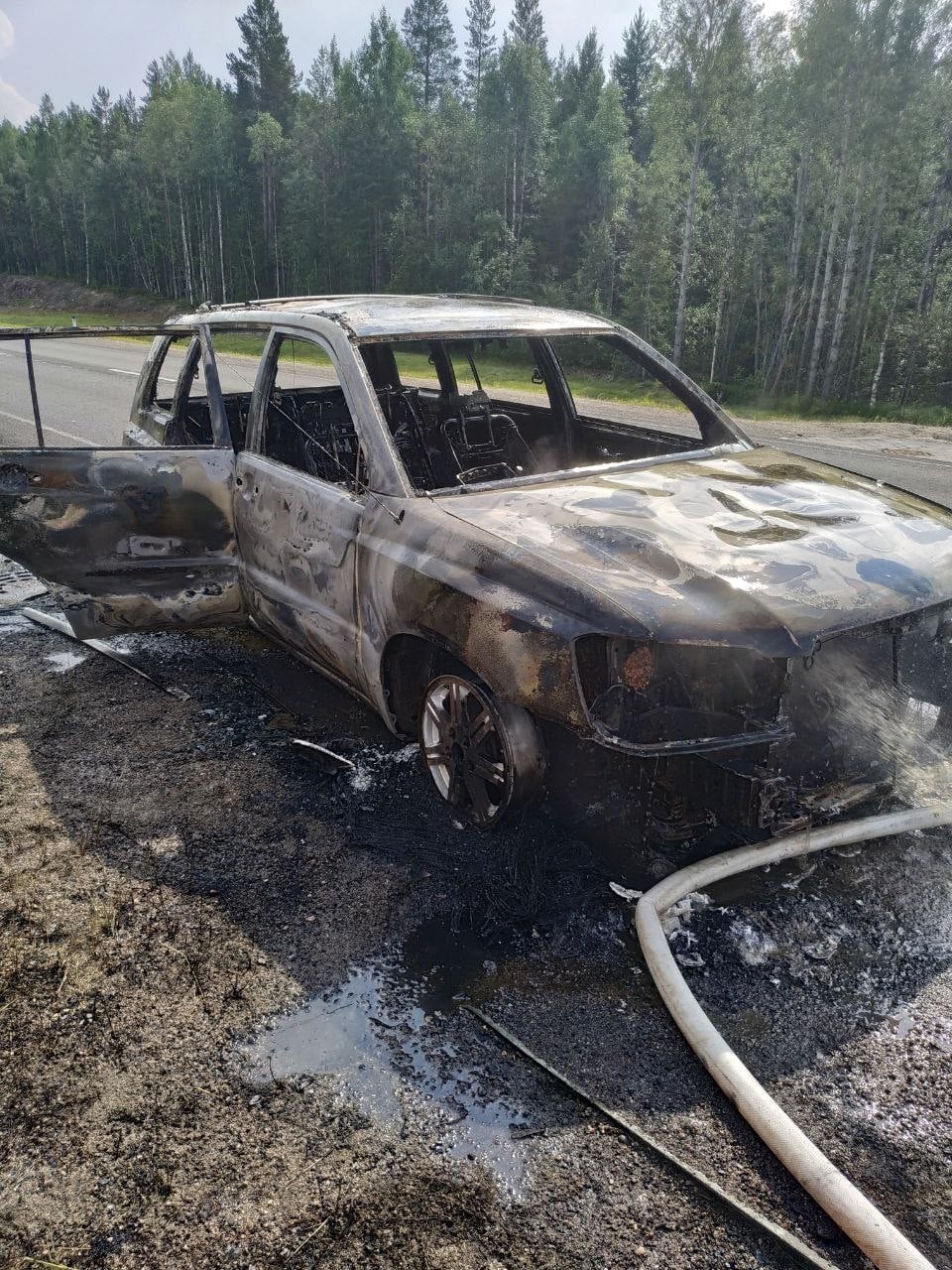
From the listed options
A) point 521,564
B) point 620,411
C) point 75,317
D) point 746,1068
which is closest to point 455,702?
point 521,564

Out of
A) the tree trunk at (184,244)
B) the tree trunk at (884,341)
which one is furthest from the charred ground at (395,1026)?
the tree trunk at (184,244)

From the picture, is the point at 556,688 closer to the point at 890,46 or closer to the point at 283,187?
the point at 890,46

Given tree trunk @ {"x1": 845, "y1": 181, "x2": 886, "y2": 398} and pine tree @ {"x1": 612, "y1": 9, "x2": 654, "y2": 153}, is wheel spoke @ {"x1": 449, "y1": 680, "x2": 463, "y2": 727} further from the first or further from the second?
pine tree @ {"x1": 612, "y1": 9, "x2": 654, "y2": 153}

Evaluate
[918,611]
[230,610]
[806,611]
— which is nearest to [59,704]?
[230,610]

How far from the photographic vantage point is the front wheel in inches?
125

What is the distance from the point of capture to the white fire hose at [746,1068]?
6.31 ft

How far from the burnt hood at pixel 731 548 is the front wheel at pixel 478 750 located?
56 centimetres

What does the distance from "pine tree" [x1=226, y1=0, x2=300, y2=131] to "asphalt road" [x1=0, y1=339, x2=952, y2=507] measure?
47482mm

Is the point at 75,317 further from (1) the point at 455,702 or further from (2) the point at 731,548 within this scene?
(2) the point at 731,548

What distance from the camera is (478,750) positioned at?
3361 millimetres

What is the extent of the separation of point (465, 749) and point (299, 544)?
4.19ft

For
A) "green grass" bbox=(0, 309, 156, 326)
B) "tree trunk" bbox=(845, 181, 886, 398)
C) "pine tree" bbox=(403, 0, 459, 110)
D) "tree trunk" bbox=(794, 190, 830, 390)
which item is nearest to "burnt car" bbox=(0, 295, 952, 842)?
"tree trunk" bbox=(794, 190, 830, 390)

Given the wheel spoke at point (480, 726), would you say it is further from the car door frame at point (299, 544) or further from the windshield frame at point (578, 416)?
the windshield frame at point (578, 416)

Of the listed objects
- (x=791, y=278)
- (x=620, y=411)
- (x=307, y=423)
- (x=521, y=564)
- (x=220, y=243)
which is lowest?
(x=620, y=411)
